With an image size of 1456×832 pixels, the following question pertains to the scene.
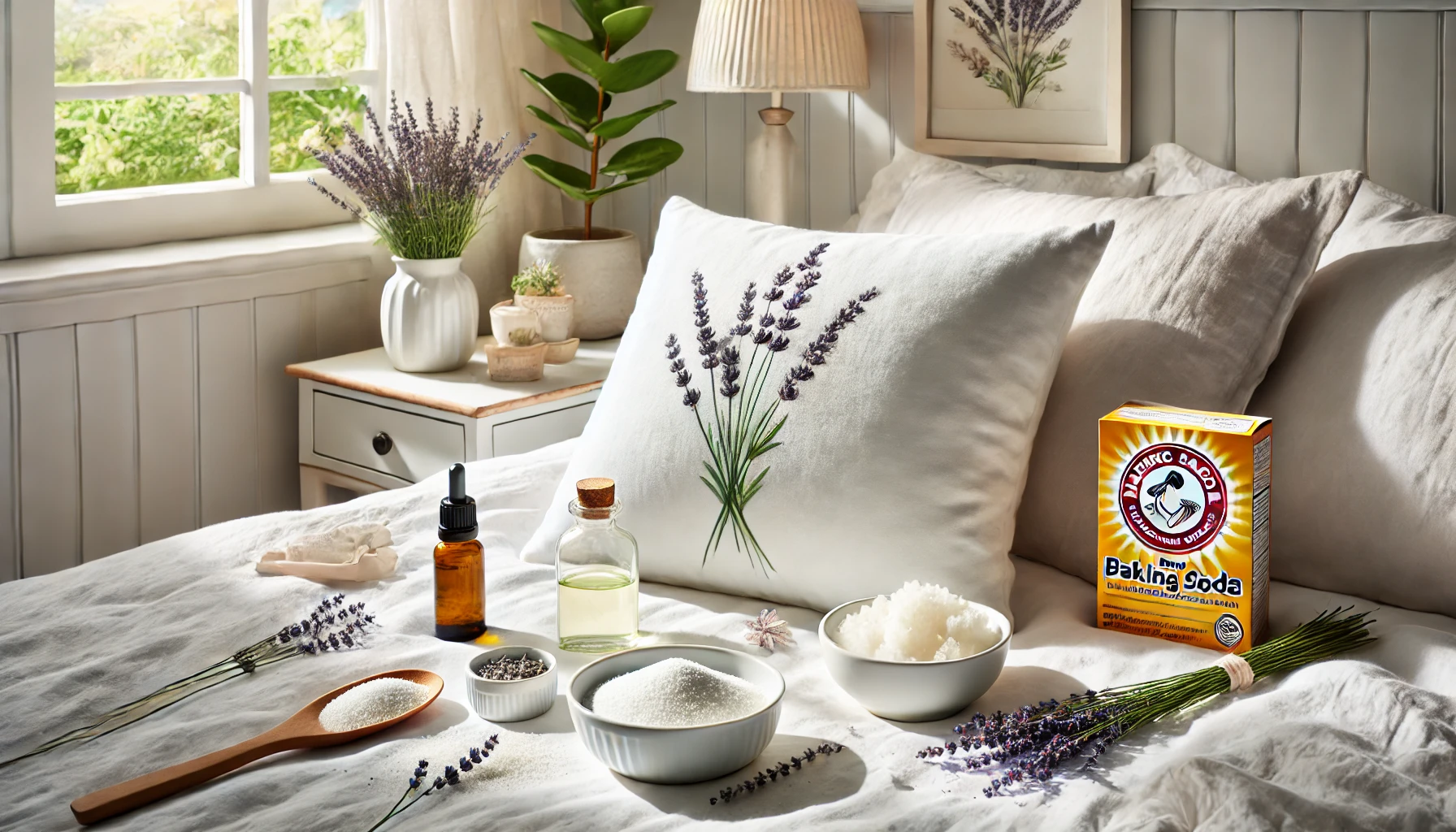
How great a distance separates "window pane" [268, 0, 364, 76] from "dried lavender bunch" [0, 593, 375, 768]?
63.2 inches

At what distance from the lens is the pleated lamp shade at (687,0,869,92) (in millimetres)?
1920

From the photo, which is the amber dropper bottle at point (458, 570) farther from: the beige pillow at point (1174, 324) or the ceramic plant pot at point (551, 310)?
the ceramic plant pot at point (551, 310)

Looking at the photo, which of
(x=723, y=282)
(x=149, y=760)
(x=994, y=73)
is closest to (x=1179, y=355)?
(x=723, y=282)

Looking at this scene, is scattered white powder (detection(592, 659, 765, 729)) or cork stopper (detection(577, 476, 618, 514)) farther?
cork stopper (detection(577, 476, 618, 514))

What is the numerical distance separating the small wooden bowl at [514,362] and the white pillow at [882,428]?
778 millimetres

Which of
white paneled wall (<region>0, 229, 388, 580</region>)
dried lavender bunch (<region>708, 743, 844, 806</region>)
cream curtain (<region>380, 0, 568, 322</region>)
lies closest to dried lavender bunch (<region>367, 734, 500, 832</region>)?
dried lavender bunch (<region>708, 743, 844, 806</region>)

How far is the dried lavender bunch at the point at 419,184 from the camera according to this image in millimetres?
2021

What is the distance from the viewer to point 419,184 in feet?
6.66

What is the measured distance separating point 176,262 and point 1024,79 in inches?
56.0

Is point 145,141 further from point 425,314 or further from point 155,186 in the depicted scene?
point 425,314

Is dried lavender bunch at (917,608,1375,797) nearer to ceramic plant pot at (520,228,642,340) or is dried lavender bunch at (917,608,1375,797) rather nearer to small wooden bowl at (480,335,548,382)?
small wooden bowl at (480,335,548,382)

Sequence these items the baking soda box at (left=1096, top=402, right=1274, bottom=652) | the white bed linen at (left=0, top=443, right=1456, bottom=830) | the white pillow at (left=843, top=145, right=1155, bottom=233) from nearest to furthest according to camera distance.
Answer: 1. the white bed linen at (left=0, top=443, right=1456, bottom=830)
2. the baking soda box at (left=1096, top=402, right=1274, bottom=652)
3. the white pillow at (left=843, top=145, right=1155, bottom=233)

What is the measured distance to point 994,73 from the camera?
1913 millimetres

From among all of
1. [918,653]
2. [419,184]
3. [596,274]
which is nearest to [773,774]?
[918,653]
